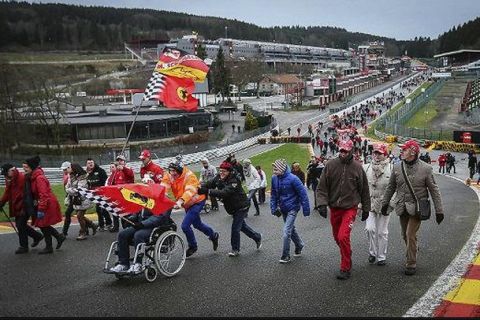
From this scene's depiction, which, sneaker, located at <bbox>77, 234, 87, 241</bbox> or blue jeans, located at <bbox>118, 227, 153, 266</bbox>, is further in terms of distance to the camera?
sneaker, located at <bbox>77, 234, 87, 241</bbox>

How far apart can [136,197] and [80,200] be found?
3.75 m

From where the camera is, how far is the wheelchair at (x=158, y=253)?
7.41 meters

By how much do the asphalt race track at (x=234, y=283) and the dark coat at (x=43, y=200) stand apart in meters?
0.69

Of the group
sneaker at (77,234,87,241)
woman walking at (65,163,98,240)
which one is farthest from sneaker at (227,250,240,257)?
sneaker at (77,234,87,241)

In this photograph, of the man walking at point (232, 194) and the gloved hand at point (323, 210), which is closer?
the gloved hand at point (323, 210)

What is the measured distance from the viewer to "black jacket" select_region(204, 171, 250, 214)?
8.63 m

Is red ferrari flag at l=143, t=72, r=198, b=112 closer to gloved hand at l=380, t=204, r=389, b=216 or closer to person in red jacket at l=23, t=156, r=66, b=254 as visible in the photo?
person in red jacket at l=23, t=156, r=66, b=254

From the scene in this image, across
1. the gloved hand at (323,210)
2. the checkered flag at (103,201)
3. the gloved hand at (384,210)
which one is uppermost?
the checkered flag at (103,201)

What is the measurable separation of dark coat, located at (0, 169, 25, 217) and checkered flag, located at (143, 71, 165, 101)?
3.20 m

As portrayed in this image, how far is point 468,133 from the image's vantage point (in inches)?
1807

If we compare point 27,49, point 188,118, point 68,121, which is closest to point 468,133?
point 188,118

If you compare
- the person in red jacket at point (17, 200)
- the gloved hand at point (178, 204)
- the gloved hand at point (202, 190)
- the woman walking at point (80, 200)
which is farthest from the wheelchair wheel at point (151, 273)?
the woman walking at point (80, 200)

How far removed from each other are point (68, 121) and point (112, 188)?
53.3 m

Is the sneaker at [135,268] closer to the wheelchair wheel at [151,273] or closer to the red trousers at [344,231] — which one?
the wheelchair wheel at [151,273]
